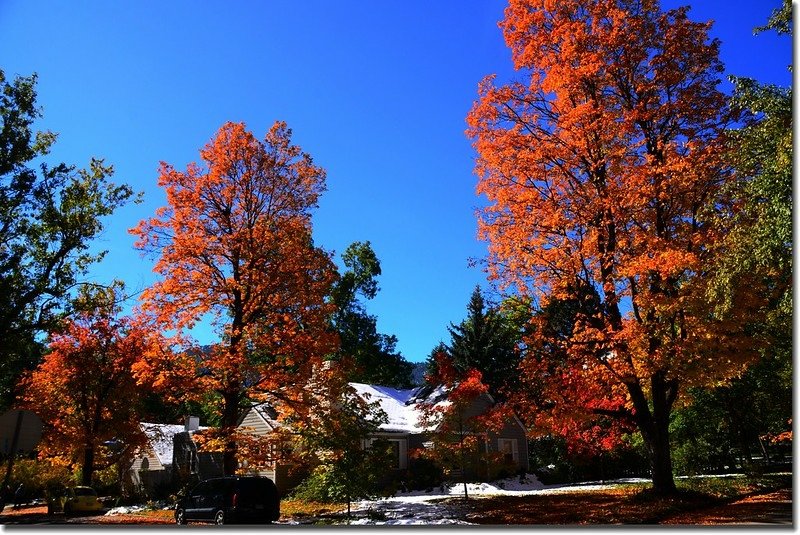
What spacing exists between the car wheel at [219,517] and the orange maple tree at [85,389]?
500 inches

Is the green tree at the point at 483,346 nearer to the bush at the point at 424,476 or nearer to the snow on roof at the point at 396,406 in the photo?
the snow on roof at the point at 396,406

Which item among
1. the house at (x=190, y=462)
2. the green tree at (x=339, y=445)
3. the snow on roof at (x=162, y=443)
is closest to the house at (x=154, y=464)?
the snow on roof at (x=162, y=443)

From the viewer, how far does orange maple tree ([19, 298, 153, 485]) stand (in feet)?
82.7

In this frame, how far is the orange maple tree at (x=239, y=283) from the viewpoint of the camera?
16281 mm

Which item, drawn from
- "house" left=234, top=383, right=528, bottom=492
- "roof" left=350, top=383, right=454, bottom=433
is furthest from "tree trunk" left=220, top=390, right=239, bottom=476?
"roof" left=350, top=383, right=454, bottom=433

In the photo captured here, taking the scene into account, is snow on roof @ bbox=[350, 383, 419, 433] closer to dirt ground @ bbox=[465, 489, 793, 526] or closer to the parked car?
dirt ground @ bbox=[465, 489, 793, 526]

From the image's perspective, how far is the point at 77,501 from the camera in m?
22.7

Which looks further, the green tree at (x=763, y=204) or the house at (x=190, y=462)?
the house at (x=190, y=462)

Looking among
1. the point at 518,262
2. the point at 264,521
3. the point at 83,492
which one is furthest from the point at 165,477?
the point at 518,262

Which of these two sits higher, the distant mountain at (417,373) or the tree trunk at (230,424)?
the distant mountain at (417,373)

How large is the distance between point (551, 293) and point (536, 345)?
168 centimetres

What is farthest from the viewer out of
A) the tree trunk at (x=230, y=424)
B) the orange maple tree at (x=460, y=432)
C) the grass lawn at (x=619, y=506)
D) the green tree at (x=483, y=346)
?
the green tree at (x=483, y=346)

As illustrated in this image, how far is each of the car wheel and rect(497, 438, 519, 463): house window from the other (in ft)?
65.1

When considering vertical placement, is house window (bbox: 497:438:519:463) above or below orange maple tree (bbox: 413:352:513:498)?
below
